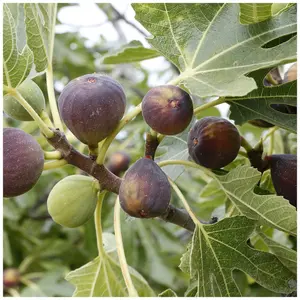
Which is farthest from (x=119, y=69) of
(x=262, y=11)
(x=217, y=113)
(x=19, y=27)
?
(x=262, y=11)

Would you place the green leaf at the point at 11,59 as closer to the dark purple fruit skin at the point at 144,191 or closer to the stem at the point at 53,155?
the stem at the point at 53,155

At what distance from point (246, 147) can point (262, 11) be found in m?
0.37

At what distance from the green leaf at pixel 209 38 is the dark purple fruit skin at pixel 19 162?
0.36 metres

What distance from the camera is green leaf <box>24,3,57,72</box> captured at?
1.22 m

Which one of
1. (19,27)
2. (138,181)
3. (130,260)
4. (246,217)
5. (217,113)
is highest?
(19,27)

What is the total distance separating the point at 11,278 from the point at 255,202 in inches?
89.5

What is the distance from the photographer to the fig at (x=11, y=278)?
124 inches

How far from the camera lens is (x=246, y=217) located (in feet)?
4.09

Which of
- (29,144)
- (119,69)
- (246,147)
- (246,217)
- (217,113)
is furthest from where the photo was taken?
(119,69)

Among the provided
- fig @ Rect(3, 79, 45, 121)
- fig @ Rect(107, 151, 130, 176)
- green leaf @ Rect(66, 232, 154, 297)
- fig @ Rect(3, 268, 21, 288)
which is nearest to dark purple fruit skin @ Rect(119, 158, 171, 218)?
fig @ Rect(3, 79, 45, 121)

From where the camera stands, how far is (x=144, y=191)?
1130mm

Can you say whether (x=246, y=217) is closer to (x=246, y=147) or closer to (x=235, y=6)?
(x=246, y=147)

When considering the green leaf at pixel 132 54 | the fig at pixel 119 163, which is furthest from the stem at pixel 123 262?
the fig at pixel 119 163

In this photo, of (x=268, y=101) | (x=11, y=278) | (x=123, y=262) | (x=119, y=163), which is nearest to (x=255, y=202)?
(x=268, y=101)
